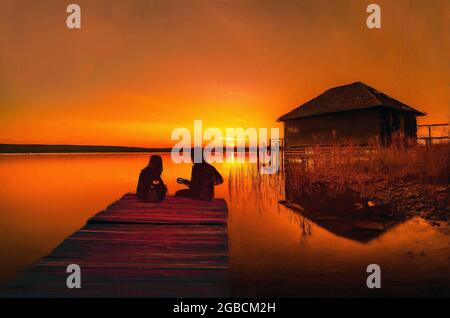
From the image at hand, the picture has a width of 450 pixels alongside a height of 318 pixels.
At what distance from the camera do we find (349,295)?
4.39m

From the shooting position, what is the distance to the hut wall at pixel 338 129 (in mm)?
24062

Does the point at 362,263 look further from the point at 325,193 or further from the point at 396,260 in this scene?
the point at 325,193

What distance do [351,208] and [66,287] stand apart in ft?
Answer: 28.3

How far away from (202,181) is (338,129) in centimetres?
2069

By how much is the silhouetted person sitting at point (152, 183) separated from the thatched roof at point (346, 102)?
20739 mm

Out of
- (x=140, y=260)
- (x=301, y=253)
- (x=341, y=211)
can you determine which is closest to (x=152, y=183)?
(x=140, y=260)

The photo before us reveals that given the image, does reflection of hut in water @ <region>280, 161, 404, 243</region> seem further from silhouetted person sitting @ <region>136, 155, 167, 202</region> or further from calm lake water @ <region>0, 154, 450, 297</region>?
silhouetted person sitting @ <region>136, 155, 167, 202</region>

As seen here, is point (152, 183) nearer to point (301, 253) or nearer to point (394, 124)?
point (301, 253)

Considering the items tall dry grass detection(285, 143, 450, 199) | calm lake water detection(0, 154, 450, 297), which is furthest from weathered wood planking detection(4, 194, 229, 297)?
tall dry grass detection(285, 143, 450, 199)

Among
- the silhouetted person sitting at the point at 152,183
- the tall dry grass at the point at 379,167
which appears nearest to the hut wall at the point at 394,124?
the tall dry grass at the point at 379,167

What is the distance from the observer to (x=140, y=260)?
443 centimetres

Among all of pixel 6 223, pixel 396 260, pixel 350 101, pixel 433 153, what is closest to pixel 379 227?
pixel 396 260

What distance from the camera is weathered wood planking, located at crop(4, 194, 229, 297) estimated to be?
3.62 metres

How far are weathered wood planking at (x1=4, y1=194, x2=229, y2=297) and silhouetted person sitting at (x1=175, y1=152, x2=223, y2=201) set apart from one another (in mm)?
1598
